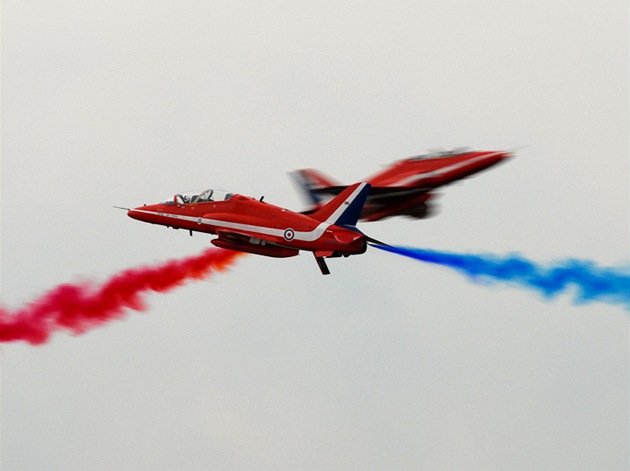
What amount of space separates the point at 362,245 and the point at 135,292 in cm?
1342

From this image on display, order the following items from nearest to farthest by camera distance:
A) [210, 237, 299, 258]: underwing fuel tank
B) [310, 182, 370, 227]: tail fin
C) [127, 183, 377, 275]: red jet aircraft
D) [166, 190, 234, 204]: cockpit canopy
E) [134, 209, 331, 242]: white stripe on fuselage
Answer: [127, 183, 377, 275]: red jet aircraft, [134, 209, 331, 242]: white stripe on fuselage, [310, 182, 370, 227]: tail fin, [210, 237, 299, 258]: underwing fuel tank, [166, 190, 234, 204]: cockpit canopy

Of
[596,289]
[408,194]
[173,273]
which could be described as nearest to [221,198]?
[173,273]

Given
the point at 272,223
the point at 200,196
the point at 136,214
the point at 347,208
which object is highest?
the point at 136,214

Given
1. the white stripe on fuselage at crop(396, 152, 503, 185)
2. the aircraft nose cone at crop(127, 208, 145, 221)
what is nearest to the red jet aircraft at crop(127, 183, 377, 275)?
the aircraft nose cone at crop(127, 208, 145, 221)

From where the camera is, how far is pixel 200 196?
159 feet

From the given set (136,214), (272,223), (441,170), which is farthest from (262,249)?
(441,170)

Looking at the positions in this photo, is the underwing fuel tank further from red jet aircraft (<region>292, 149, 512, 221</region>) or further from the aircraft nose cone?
red jet aircraft (<region>292, 149, 512, 221</region>)

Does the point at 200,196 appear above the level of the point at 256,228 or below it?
above

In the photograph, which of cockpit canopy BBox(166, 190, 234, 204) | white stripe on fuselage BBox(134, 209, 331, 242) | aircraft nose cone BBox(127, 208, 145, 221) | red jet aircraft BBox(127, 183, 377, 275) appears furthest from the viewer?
aircraft nose cone BBox(127, 208, 145, 221)

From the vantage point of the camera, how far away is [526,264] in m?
49.6

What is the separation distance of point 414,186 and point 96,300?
51.5ft

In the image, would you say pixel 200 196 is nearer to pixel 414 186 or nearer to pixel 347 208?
pixel 347 208

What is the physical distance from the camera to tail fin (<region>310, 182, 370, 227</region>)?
44.6m

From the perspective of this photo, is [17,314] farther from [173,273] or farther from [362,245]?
[362,245]
